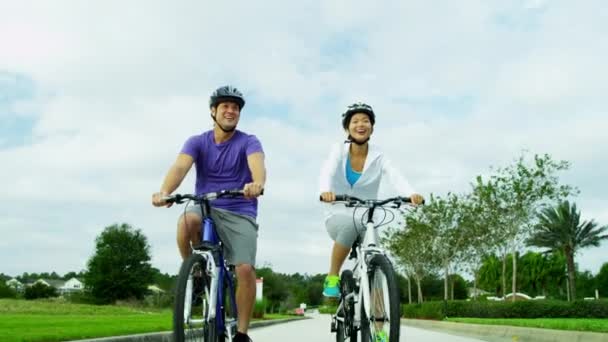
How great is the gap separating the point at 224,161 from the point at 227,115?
0.38 meters

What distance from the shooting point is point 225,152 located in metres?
5.67

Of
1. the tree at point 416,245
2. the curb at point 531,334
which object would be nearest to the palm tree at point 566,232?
the tree at point 416,245

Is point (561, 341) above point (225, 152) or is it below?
below

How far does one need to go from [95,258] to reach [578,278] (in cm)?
8125

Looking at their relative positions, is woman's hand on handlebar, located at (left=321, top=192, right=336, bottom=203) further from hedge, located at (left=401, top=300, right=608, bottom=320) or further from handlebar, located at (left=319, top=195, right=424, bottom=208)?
hedge, located at (left=401, top=300, right=608, bottom=320)

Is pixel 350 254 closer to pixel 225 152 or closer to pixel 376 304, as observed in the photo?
pixel 376 304

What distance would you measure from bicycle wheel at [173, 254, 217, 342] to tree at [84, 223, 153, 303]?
323 feet

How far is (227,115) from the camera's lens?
5688 mm

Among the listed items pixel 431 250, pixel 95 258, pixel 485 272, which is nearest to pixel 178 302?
pixel 431 250

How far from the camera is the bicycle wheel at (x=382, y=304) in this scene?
16.4ft

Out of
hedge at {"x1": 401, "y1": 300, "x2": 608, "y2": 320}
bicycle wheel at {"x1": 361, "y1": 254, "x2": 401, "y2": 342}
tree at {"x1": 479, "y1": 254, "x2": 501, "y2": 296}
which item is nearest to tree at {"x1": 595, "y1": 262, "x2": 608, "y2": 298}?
tree at {"x1": 479, "y1": 254, "x2": 501, "y2": 296}

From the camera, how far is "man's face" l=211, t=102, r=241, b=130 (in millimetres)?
5688

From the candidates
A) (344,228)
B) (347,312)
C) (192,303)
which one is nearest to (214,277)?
(192,303)

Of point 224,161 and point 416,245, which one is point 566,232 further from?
point 224,161
